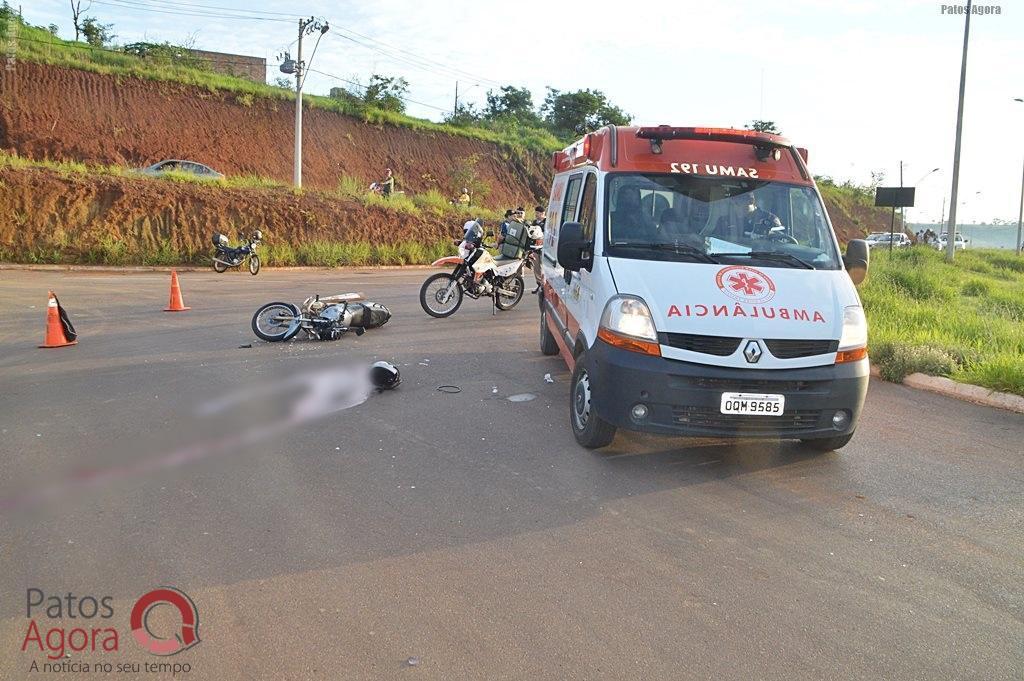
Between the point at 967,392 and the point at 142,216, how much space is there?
76.1 feet

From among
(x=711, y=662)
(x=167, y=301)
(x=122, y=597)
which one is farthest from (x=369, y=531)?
(x=167, y=301)

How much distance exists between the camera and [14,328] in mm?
11461

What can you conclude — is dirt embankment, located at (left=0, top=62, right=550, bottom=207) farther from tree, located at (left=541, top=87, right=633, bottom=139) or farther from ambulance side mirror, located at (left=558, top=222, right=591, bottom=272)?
ambulance side mirror, located at (left=558, top=222, right=591, bottom=272)

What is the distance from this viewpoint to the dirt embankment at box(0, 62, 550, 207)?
36.2 metres

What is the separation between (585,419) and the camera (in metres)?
6.18

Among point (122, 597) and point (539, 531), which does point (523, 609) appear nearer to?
point (539, 531)

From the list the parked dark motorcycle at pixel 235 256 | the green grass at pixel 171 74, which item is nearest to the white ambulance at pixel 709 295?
the parked dark motorcycle at pixel 235 256

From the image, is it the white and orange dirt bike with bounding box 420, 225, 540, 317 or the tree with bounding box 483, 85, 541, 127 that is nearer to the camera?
the white and orange dirt bike with bounding box 420, 225, 540, 317

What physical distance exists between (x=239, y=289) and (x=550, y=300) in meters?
10.8

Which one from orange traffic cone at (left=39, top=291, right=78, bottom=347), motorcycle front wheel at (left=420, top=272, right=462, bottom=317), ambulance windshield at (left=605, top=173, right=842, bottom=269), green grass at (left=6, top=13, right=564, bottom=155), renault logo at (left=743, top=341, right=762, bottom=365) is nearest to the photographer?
renault logo at (left=743, top=341, right=762, bottom=365)

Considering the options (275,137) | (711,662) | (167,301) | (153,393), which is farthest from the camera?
(275,137)

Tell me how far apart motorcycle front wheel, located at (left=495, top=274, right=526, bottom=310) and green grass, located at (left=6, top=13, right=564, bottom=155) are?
33.4 meters

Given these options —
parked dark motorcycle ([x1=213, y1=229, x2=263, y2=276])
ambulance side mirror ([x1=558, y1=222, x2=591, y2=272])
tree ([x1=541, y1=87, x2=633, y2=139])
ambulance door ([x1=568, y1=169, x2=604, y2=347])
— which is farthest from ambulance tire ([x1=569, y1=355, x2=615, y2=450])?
tree ([x1=541, y1=87, x2=633, y2=139])

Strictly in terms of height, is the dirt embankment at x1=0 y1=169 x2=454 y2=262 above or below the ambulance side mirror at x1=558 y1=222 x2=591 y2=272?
above
